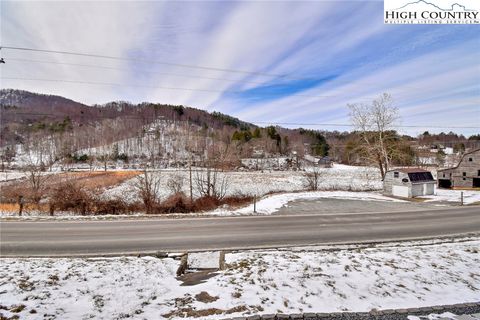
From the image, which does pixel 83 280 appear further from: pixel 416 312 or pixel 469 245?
pixel 469 245

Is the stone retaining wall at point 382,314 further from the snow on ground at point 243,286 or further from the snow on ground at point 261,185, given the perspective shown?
the snow on ground at point 261,185

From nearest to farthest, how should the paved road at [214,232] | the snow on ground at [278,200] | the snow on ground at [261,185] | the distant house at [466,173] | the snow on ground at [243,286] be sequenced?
the snow on ground at [243,286], the paved road at [214,232], the snow on ground at [278,200], the snow on ground at [261,185], the distant house at [466,173]

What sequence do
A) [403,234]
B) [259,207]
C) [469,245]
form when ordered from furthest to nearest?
1. [259,207]
2. [403,234]
3. [469,245]

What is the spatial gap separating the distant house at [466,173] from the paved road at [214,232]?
23.0 m

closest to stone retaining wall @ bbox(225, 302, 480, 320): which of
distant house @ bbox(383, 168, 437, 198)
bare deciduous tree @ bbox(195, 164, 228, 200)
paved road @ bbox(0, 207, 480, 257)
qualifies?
paved road @ bbox(0, 207, 480, 257)

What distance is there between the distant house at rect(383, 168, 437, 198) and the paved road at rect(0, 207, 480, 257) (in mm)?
10359

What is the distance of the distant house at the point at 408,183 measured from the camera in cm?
2723

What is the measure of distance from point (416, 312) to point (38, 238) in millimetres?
15020

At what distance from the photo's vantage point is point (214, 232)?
1326cm

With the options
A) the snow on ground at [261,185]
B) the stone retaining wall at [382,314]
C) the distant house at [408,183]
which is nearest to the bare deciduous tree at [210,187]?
the snow on ground at [261,185]

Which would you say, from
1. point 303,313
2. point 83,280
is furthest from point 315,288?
point 83,280

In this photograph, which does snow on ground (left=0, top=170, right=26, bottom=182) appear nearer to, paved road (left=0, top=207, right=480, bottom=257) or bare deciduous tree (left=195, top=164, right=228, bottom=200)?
bare deciduous tree (left=195, top=164, right=228, bottom=200)

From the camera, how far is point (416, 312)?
222 inches

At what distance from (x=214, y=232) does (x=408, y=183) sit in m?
23.7
